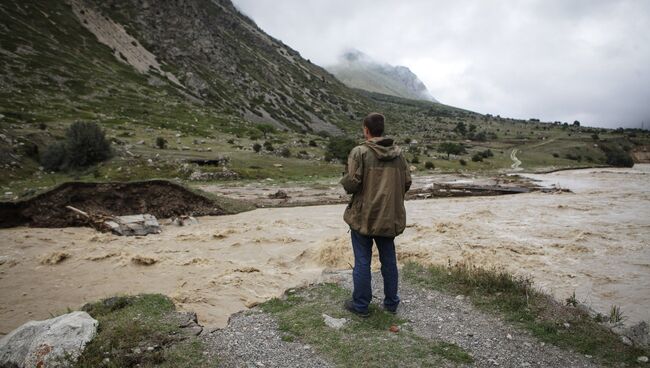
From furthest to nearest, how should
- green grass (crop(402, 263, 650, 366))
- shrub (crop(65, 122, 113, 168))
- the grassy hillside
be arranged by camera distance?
the grassy hillside
shrub (crop(65, 122, 113, 168))
green grass (crop(402, 263, 650, 366))

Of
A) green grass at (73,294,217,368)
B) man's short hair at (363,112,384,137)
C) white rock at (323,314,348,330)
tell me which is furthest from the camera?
man's short hair at (363,112,384,137)

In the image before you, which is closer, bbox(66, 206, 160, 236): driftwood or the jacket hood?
the jacket hood

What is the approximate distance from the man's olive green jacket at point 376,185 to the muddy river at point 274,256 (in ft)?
10.2

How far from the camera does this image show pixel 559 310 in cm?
613

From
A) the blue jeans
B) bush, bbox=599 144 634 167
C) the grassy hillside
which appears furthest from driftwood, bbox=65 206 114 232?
bush, bbox=599 144 634 167

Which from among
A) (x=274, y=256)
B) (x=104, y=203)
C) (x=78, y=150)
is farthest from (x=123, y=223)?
(x=78, y=150)

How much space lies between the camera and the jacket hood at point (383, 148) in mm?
5820

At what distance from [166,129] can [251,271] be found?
44897 millimetres

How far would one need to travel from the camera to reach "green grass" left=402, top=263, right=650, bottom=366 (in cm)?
509

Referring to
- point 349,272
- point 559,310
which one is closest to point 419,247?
point 349,272

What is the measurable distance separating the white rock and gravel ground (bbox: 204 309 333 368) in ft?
2.14

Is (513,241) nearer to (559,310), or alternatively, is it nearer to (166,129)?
(559,310)

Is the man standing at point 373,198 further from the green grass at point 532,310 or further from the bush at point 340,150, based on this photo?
the bush at point 340,150

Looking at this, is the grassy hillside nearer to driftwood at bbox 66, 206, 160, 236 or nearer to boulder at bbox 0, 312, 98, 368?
driftwood at bbox 66, 206, 160, 236
